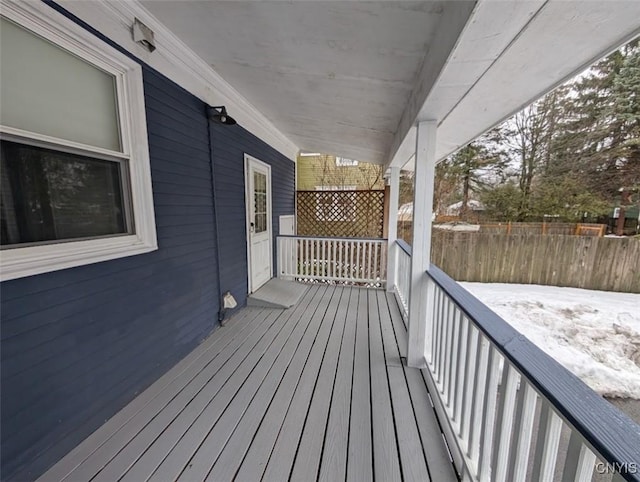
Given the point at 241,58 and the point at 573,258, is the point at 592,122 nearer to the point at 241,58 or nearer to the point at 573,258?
the point at 573,258

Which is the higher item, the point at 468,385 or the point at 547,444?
the point at 547,444

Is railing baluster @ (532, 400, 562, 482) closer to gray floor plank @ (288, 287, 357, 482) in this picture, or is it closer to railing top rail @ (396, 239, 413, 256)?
gray floor plank @ (288, 287, 357, 482)

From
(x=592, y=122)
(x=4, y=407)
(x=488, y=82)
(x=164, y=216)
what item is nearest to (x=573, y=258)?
(x=592, y=122)

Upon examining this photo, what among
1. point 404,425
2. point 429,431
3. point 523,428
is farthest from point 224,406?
point 523,428

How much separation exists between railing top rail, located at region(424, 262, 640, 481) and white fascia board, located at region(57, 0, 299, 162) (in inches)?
104

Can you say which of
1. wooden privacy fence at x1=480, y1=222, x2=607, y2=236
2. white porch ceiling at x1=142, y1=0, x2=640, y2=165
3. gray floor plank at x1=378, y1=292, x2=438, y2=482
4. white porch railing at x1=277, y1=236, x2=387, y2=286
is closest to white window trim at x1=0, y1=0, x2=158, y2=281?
white porch ceiling at x1=142, y1=0, x2=640, y2=165

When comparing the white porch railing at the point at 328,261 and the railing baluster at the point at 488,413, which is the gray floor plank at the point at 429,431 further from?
the white porch railing at the point at 328,261

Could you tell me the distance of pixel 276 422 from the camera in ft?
5.34

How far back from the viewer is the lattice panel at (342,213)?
5684 millimetres

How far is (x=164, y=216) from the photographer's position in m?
2.10

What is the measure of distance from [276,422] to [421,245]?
1.66 m

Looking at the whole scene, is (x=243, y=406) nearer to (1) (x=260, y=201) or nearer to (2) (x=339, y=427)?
(2) (x=339, y=427)

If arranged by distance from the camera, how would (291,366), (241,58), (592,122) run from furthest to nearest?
(592,122)
(291,366)
(241,58)

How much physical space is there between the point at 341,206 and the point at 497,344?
4982 millimetres
